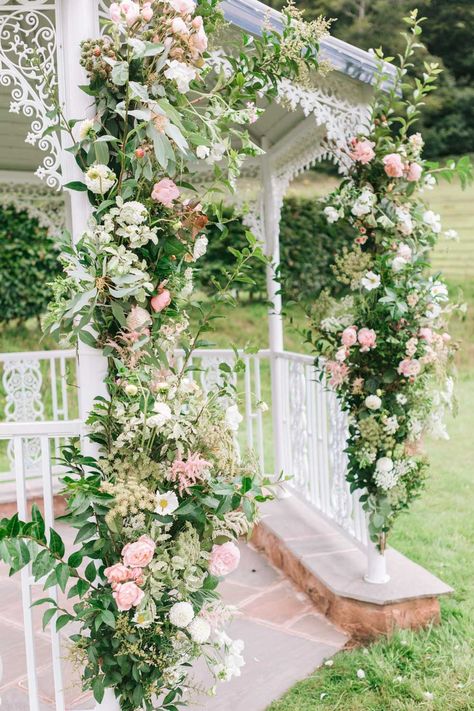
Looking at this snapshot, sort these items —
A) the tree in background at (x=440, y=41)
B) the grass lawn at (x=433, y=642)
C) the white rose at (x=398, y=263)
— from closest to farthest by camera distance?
the grass lawn at (x=433, y=642) < the white rose at (x=398, y=263) < the tree in background at (x=440, y=41)

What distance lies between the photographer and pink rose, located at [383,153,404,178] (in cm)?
325

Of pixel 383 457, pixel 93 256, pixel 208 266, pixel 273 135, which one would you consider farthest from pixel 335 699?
pixel 208 266

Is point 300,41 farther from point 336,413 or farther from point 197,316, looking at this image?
point 197,316

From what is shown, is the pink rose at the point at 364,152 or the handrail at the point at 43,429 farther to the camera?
the pink rose at the point at 364,152

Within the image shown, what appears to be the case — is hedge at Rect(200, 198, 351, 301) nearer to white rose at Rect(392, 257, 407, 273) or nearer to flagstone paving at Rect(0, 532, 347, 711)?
flagstone paving at Rect(0, 532, 347, 711)

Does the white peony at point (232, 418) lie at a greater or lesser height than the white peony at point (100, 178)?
lesser

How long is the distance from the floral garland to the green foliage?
19.7 feet

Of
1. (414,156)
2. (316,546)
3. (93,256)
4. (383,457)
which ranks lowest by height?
(316,546)

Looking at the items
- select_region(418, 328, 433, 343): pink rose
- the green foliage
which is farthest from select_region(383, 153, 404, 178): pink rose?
the green foliage

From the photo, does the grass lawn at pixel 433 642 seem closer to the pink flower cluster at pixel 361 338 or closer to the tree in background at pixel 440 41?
the pink flower cluster at pixel 361 338

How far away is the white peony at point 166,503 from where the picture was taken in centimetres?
210

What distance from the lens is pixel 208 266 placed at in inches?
399

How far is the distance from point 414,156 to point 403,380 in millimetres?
1007

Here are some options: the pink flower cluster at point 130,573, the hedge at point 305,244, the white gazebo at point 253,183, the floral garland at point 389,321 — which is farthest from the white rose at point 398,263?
the hedge at point 305,244
